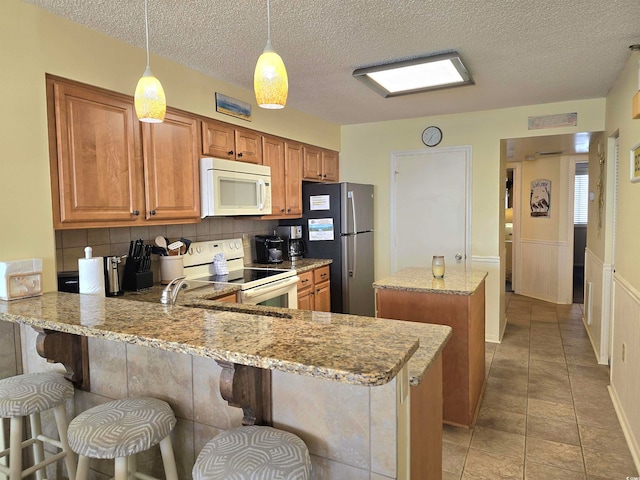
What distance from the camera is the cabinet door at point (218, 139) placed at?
3077mm

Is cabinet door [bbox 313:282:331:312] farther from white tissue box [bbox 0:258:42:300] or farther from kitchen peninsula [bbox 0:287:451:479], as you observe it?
white tissue box [bbox 0:258:42:300]

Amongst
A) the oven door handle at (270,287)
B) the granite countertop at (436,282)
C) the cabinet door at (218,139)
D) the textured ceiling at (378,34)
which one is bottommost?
the oven door handle at (270,287)

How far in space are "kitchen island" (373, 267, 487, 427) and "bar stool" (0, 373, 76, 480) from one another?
1.84 m

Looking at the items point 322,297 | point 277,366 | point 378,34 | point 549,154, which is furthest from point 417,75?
point 549,154

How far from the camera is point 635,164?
2.50m

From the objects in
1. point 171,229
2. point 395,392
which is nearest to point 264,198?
point 171,229

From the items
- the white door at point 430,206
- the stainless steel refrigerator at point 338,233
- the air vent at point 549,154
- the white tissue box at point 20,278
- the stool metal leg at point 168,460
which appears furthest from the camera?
the air vent at point 549,154

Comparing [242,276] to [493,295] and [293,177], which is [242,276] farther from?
[493,295]

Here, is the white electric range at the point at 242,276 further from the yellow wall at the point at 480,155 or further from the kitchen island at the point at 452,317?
the yellow wall at the point at 480,155

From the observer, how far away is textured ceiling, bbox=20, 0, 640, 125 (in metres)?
2.06

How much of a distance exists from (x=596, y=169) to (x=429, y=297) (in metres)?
2.89

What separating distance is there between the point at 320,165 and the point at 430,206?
128 cm

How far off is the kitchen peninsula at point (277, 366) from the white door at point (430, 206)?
3.04 metres

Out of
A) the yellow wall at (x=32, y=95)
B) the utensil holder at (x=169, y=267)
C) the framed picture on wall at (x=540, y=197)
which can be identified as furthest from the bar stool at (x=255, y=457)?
the framed picture on wall at (x=540, y=197)
